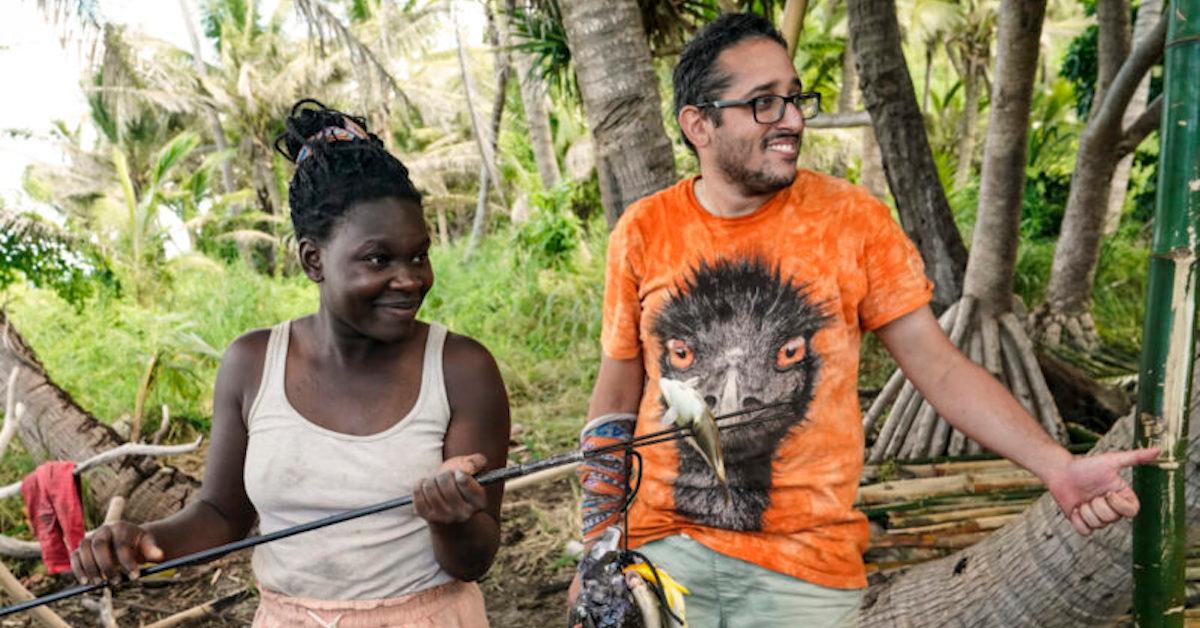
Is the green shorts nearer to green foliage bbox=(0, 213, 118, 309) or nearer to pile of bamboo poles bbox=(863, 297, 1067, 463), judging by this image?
pile of bamboo poles bbox=(863, 297, 1067, 463)

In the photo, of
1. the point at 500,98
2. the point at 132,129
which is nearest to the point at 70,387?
the point at 500,98

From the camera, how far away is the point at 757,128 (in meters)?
1.75

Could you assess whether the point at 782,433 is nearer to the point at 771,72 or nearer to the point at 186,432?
the point at 771,72

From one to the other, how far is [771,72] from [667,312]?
1.57 feet

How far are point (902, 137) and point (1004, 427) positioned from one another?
11.3 feet

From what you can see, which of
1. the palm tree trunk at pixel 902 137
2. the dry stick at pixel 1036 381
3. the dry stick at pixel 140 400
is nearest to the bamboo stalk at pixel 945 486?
the dry stick at pixel 1036 381

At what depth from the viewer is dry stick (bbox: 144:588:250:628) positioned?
3787mm

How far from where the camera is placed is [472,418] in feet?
6.05

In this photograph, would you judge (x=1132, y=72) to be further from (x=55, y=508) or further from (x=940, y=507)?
(x=55, y=508)

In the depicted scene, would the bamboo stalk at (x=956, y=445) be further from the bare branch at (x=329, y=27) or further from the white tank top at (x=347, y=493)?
the bare branch at (x=329, y=27)

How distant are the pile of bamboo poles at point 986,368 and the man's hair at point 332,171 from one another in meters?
3.25

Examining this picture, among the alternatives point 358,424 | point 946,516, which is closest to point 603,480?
point 358,424

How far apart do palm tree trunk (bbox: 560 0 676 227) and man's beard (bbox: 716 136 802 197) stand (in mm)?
1421

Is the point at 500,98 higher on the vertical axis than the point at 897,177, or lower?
higher
